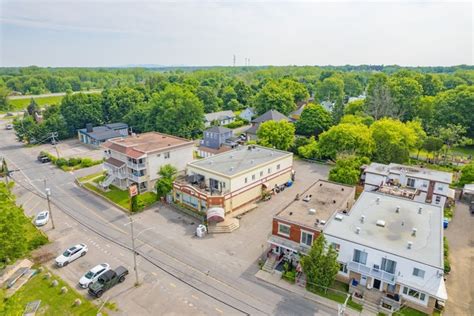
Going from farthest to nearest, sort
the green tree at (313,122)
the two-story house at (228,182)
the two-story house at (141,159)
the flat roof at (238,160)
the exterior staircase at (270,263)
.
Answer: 1. the green tree at (313,122)
2. the two-story house at (141,159)
3. the flat roof at (238,160)
4. the two-story house at (228,182)
5. the exterior staircase at (270,263)

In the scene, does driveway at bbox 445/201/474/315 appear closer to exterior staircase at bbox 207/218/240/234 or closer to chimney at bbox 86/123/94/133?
exterior staircase at bbox 207/218/240/234

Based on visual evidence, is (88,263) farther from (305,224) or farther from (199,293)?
(305,224)

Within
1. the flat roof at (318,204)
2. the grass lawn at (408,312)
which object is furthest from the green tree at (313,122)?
the grass lawn at (408,312)

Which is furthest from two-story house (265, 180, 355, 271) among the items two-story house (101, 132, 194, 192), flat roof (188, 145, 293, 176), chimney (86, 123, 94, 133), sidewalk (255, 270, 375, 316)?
chimney (86, 123, 94, 133)

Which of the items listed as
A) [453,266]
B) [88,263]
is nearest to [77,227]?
[88,263]

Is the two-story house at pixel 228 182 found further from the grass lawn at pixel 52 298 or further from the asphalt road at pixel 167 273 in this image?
the grass lawn at pixel 52 298

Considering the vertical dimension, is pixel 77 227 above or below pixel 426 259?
below
